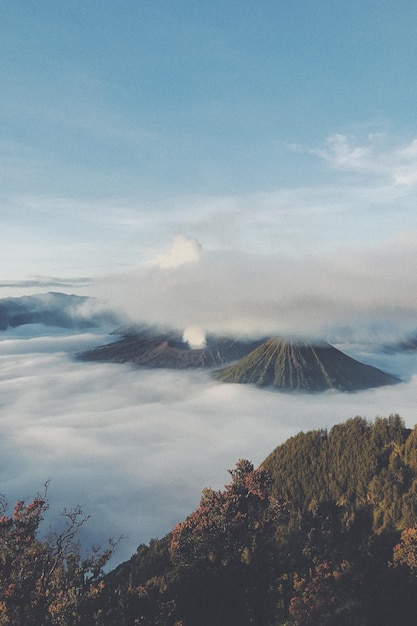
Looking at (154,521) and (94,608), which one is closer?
(94,608)

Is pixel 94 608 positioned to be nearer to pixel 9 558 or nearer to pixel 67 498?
pixel 9 558

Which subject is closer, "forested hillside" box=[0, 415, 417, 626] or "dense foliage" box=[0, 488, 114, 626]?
"dense foliage" box=[0, 488, 114, 626]

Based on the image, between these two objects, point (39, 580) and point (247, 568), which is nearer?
point (39, 580)

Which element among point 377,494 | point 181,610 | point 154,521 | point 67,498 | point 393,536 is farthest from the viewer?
point 67,498

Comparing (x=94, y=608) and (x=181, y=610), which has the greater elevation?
(x=94, y=608)

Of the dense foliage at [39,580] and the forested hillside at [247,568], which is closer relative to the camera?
the dense foliage at [39,580]

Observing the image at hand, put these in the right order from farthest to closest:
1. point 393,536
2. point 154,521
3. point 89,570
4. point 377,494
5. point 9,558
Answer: point 154,521, point 377,494, point 393,536, point 89,570, point 9,558

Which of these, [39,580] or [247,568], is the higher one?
[39,580]

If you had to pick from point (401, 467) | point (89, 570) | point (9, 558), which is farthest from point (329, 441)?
point (9, 558)
